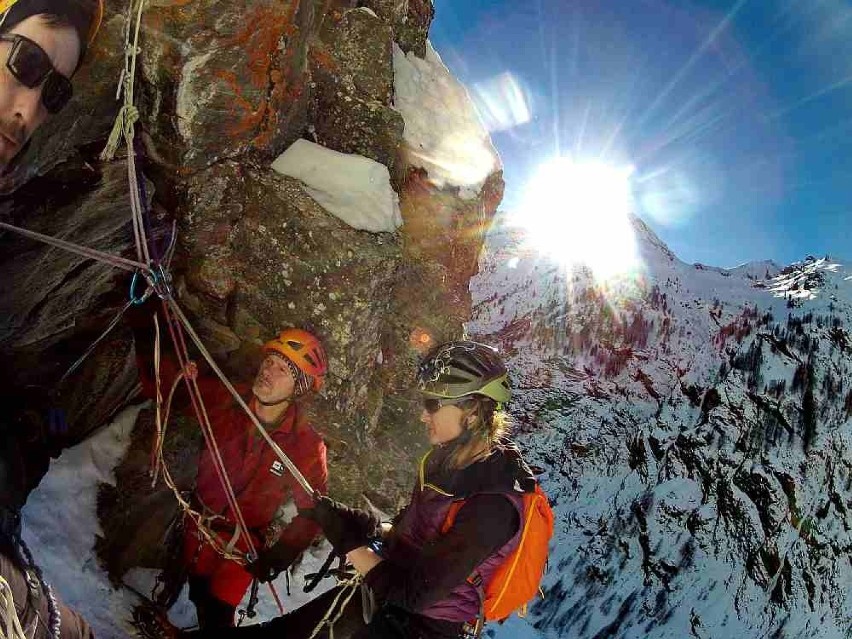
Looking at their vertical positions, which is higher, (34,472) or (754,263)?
(754,263)

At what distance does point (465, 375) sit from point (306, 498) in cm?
149

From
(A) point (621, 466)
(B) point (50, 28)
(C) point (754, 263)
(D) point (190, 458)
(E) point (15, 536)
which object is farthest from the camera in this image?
(C) point (754, 263)

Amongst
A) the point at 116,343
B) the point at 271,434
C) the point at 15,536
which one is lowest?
the point at 15,536

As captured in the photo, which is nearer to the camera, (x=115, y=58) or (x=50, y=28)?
(x=50, y=28)

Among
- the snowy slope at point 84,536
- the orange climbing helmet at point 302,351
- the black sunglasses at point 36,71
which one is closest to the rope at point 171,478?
the snowy slope at point 84,536

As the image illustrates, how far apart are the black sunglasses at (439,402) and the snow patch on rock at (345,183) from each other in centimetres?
224

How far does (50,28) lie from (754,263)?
47384 millimetres

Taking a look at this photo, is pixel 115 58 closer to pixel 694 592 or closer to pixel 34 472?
pixel 34 472

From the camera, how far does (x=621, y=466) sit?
33.3 meters

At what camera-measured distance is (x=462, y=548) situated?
2.13 m

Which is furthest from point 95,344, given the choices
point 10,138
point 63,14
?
point 63,14

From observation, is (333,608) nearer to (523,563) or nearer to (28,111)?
(523,563)

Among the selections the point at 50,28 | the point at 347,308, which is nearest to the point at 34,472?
the point at 347,308

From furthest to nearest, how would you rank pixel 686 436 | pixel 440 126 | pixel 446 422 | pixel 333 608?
pixel 686 436 → pixel 440 126 → pixel 333 608 → pixel 446 422
